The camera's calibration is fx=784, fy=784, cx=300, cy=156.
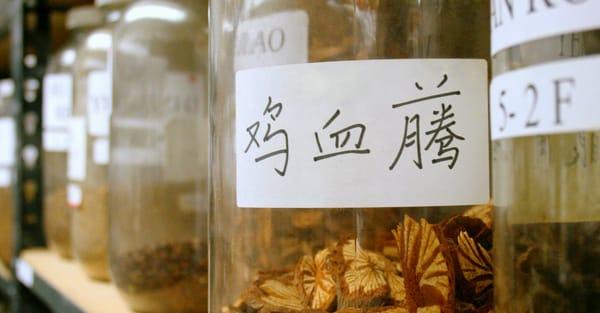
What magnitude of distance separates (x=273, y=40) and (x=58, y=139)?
820 millimetres

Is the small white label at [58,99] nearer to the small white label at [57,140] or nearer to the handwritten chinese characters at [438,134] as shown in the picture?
the small white label at [57,140]

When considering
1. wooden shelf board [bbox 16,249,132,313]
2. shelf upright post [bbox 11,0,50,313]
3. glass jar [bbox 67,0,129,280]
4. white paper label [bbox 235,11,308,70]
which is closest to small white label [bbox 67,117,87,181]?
glass jar [bbox 67,0,129,280]

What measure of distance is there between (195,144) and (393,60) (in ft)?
0.94

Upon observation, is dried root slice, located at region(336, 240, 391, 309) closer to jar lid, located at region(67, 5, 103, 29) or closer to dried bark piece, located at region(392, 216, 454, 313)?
dried bark piece, located at region(392, 216, 454, 313)

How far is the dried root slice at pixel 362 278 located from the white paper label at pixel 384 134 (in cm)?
2

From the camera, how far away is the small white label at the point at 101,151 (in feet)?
2.68

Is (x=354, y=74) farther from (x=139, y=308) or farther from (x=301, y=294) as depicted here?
(x=139, y=308)

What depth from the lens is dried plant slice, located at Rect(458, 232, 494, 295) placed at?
32 centimetres

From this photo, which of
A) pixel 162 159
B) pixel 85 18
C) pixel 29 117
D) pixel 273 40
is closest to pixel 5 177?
pixel 29 117

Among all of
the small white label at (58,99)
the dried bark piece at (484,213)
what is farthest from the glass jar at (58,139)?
the dried bark piece at (484,213)

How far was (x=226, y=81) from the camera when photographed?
0.37 metres

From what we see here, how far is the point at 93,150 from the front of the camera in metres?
0.85

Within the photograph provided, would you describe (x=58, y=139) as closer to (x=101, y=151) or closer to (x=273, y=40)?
(x=101, y=151)

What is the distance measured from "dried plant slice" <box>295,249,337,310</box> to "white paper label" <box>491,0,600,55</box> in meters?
0.11
